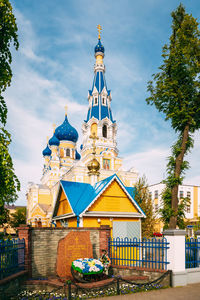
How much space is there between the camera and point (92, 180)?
742 inches

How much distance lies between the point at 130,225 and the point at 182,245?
624cm

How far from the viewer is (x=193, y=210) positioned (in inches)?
1912

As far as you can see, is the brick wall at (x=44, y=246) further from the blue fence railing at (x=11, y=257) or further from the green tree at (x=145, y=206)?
the green tree at (x=145, y=206)

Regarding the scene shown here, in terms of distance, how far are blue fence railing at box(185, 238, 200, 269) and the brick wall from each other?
3693 millimetres

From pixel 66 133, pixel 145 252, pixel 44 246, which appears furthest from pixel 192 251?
pixel 66 133

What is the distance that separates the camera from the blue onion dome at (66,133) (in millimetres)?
54344

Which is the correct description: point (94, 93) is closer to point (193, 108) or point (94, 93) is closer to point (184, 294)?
point (193, 108)

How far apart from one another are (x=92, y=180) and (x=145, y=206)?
600 centimetres

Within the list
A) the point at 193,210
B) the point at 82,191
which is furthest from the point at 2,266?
the point at 193,210

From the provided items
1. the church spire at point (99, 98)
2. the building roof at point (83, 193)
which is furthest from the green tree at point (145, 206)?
the church spire at point (99, 98)

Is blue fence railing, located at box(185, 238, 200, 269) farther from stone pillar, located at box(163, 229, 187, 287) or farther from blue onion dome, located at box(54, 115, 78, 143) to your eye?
blue onion dome, located at box(54, 115, 78, 143)

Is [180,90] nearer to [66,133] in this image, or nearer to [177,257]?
[177,257]

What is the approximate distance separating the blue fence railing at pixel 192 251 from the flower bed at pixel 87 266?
3.58m

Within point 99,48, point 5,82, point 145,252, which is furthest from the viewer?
point 99,48
